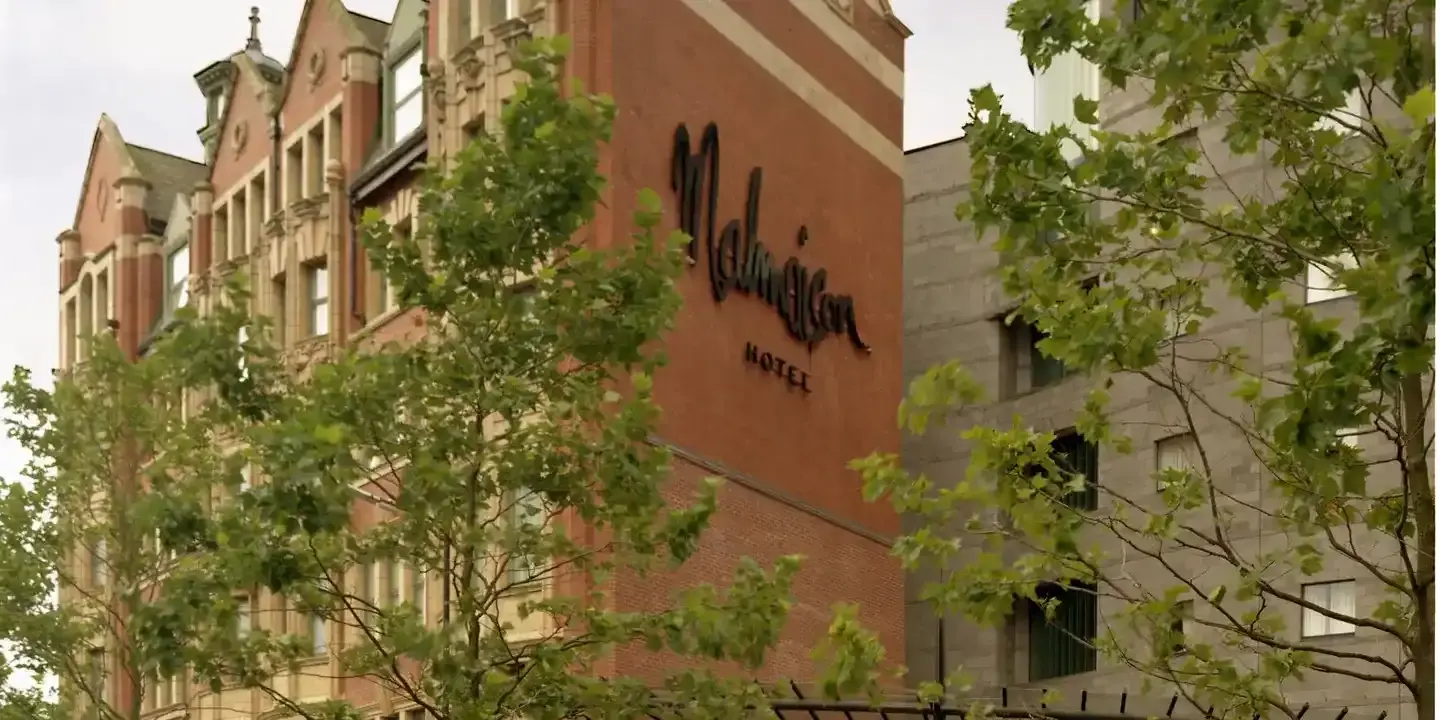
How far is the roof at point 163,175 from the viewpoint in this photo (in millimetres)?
52500

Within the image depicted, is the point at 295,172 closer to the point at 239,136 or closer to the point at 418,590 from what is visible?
the point at 239,136

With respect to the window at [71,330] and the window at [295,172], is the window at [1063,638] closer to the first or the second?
the window at [295,172]

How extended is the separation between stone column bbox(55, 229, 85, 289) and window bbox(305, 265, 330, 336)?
46.7 ft

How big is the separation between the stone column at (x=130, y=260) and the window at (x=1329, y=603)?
25881 millimetres

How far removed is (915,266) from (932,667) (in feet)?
24.8

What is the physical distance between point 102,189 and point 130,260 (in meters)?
2.79

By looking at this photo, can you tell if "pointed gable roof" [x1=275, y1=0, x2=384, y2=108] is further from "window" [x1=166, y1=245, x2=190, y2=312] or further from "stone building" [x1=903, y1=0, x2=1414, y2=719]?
"stone building" [x1=903, y1=0, x2=1414, y2=719]

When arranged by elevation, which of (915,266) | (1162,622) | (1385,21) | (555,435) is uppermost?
(915,266)

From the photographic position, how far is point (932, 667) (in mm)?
44469

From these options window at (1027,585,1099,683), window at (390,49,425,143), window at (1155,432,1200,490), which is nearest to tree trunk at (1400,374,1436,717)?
window at (1155,432,1200,490)

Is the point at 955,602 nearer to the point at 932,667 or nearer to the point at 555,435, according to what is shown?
the point at 555,435

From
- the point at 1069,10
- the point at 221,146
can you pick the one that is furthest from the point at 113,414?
the point at 1069,10

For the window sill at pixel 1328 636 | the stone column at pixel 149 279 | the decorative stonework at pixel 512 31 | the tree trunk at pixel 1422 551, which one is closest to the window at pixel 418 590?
the decorative stonework at pixel 512 31

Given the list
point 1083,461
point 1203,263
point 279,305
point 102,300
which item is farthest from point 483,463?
point 102,300
